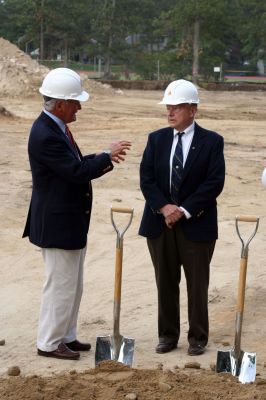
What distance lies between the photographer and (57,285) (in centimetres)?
689

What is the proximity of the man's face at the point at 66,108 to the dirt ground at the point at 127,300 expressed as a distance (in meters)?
1.80

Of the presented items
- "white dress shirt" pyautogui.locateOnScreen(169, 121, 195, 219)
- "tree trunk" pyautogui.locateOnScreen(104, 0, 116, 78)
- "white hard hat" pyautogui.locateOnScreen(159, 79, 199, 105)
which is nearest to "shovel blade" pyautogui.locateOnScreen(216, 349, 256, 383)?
"white dress shirt" pyautogui.locateOnScreen(169, 121, 195, 219)

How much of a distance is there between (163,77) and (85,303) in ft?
152

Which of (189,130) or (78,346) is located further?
(78,346)

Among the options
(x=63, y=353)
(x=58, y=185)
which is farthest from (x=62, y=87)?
(x=63, y=353)

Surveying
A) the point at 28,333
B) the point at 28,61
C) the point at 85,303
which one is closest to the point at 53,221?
the point at 28,333

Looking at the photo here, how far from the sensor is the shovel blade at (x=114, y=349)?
6746 mm

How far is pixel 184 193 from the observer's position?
6.93 metres

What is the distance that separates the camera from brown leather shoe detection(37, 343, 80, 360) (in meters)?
6.98

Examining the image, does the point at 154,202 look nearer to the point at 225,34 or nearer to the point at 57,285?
the point at 57,285

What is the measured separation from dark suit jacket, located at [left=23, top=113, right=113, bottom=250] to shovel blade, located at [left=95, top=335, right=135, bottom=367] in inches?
28.5

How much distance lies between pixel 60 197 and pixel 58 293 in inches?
28.4

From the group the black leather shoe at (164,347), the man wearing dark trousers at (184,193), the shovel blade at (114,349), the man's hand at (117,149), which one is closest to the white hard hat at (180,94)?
the man wearing dark trousers at (184,193)

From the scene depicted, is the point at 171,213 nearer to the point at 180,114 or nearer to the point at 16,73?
the point at 180,114
